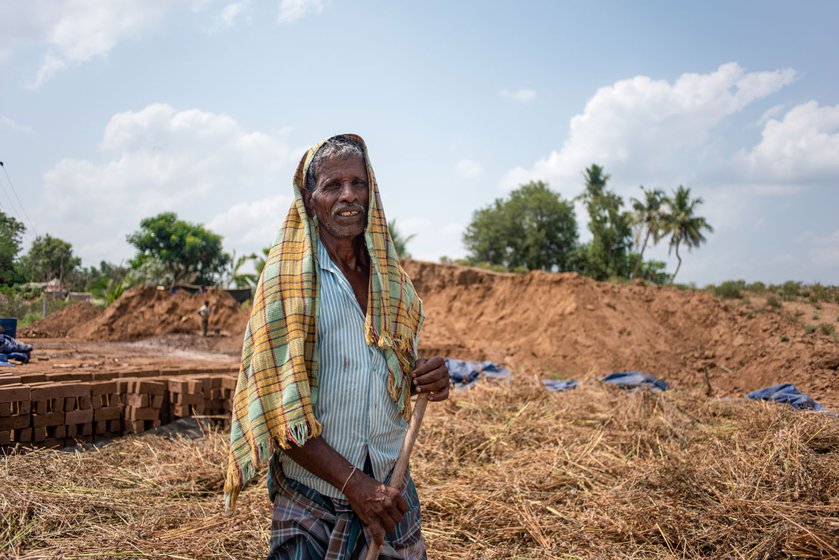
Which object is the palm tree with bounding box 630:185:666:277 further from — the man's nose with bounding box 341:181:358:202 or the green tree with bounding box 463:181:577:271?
the man's nose with bounding box 341:181:358:202

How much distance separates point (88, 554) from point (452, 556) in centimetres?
163

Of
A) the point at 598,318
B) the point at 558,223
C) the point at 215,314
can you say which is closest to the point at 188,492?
the point at 598,318

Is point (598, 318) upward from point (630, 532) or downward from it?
upward

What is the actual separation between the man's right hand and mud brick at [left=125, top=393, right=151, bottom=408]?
14.5ft

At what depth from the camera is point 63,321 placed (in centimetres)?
2167

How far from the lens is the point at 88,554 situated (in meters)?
2.71

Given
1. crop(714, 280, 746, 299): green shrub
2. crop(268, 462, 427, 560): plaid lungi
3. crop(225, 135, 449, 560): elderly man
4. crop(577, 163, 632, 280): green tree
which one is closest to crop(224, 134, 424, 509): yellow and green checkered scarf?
crop(225, 135, 449, 560): elderly man

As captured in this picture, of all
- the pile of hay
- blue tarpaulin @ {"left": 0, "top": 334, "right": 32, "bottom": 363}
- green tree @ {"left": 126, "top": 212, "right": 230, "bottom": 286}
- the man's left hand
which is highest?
green tree @ {"left": 126, "top": 212, "right": 230, "bottom": 286}

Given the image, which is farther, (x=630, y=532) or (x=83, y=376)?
(x=83, y=376)

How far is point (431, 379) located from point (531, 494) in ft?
7.86

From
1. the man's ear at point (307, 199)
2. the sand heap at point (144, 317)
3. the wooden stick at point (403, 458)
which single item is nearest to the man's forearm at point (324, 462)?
the wooden stick at point (403, 458)

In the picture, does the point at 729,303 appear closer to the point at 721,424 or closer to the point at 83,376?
the point at 721,424

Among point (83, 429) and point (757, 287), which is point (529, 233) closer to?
point (757, 287)

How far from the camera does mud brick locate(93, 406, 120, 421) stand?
16.7 ft
